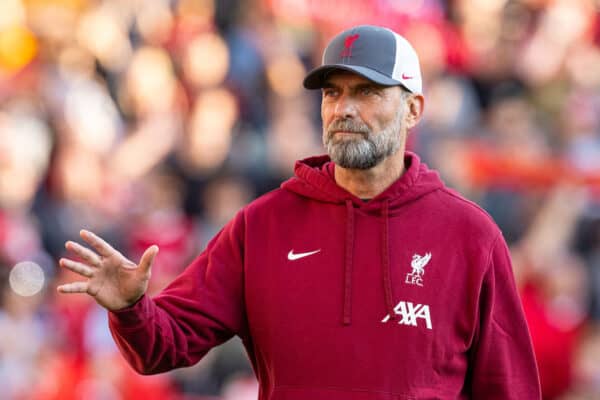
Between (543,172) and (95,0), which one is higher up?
(95,0)

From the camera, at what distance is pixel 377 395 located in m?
3.80

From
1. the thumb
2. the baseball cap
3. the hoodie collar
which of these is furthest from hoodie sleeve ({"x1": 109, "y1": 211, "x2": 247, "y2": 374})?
the baseball cap

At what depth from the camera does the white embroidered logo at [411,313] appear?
3.87 m

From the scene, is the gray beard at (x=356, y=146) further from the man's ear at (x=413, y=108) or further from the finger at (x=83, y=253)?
the finger at (x=83, y=253)

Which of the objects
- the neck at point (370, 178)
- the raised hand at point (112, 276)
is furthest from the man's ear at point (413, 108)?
the raised hand at point (112, 276)

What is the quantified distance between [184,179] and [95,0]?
6.96 ft

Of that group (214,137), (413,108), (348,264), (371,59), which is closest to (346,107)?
(371,59)

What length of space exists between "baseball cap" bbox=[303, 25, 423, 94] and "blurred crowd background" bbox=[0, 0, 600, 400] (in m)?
3.26

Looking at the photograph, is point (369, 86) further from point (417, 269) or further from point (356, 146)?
point (417, 269)

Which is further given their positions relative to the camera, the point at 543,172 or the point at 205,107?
the point at 205,107

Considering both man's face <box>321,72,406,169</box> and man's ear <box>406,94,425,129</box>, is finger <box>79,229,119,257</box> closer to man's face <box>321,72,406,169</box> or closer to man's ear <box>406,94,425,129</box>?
man's face <box>321,72,406,169</box>

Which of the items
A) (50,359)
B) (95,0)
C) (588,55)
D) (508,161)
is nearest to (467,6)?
(588,55)

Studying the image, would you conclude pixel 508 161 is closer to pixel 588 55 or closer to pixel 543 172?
pixel 543 172

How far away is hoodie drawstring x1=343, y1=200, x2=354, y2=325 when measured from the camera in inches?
153
